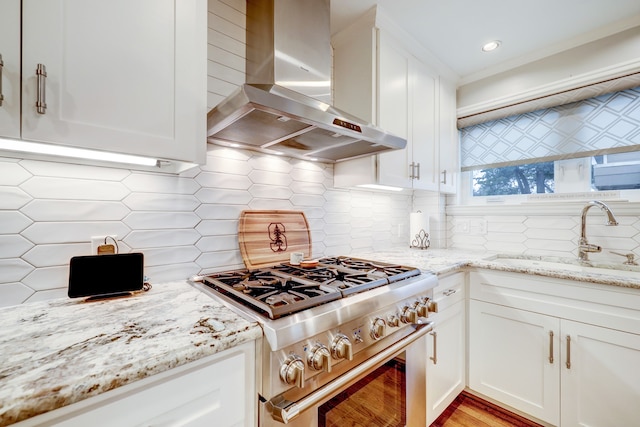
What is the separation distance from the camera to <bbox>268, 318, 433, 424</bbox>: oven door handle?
2.41 feet

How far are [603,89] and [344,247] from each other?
204 centimetres

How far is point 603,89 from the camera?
182 cm

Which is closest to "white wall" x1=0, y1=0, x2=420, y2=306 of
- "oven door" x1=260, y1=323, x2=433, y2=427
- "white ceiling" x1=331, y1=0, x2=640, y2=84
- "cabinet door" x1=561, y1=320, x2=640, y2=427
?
"oven door" x1=260, y1=323, x2=433, y2=427

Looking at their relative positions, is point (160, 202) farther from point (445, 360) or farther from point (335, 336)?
point (445, 360)

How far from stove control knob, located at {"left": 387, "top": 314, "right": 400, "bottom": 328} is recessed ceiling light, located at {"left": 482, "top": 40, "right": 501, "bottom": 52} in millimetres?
2025

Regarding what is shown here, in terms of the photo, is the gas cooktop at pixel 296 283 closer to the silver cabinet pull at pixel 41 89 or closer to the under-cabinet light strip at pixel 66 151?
the under-cabinet light strip at pixel 66 151

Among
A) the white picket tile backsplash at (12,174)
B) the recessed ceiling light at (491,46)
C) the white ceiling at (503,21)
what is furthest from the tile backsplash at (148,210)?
the recessed ceiling light at (491,46)

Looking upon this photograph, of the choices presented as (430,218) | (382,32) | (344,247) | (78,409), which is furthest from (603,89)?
(78,409)

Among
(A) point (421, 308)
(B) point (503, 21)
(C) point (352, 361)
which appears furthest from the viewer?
(B) point (503, 21)

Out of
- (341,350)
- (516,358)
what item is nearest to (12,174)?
(341,350)

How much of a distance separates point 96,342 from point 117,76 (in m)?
0.72

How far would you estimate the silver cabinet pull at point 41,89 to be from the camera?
0.67 meters

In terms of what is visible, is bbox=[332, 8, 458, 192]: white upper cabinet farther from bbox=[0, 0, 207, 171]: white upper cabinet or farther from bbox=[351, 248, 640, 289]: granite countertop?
bbox=[0, 0, 207, 171]: white upper cabinet

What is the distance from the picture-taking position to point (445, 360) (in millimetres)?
1595
